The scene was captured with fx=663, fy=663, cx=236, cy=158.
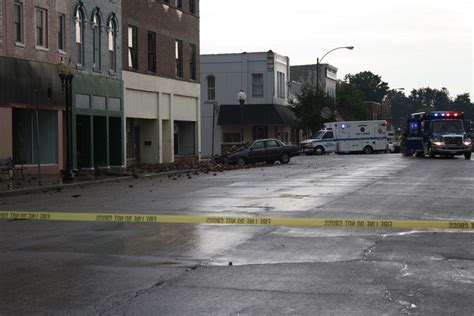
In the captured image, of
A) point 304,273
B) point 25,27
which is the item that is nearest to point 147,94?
point 25,27

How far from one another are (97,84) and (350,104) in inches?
2040

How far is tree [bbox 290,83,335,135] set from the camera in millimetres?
58562

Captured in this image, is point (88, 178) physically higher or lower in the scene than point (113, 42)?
lower

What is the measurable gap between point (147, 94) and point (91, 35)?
6321mm

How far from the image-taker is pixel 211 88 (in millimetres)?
57281

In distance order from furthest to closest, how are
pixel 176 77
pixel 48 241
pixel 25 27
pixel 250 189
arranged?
1. pixel 176 77
2. pixel 25 27
3. pixel 250 189
4. pixel 48 241

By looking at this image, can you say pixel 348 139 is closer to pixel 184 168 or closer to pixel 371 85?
pixel 184 168

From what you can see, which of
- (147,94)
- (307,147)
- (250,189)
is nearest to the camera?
(250,189)

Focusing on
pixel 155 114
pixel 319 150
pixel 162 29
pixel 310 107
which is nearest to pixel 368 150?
pixel 319 150

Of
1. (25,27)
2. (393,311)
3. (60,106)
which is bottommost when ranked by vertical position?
(393,311)

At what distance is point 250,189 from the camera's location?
19.7m

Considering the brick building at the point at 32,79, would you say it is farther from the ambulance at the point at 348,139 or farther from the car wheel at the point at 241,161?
the ambulance at the point at 348,139

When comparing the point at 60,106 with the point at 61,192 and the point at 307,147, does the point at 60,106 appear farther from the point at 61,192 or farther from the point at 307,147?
the point at 307,147

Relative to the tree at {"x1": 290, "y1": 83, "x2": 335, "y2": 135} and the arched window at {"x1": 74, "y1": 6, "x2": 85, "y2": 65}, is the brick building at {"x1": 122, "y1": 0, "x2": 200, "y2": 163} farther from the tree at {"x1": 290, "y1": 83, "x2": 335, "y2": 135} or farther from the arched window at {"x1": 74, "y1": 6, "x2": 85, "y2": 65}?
the tree at {"x1": 290, "y1": 83, "x2": 335, "y2": 135}
